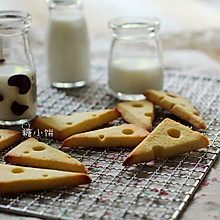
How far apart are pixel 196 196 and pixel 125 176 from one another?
0.49 feet

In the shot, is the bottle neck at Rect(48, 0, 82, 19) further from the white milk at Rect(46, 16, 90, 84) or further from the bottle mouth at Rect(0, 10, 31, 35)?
the bottle mouth at Rect(0, 10, 31, 35)

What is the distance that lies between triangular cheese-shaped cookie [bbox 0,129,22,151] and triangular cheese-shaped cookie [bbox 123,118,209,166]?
11.0 inches

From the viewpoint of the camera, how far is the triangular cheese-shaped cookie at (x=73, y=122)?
1.17 metres

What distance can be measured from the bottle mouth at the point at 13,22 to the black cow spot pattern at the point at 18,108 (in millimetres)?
178

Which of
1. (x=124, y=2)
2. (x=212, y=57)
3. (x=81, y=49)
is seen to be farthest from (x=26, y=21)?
(x=124, y=2)

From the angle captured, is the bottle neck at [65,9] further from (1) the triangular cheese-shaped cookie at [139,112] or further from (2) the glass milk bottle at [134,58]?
(1) the triangular cheese-shaped cookie at [139,112]

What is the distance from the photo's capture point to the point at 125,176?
1.00 meters

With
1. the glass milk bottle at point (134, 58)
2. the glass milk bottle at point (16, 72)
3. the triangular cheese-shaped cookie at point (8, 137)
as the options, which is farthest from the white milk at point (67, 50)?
the triangular cheese-shaped cookie at point (8, 137)

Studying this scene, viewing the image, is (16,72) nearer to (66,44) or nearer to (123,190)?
(66,44)

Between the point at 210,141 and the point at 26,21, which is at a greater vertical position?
the point at 26,21

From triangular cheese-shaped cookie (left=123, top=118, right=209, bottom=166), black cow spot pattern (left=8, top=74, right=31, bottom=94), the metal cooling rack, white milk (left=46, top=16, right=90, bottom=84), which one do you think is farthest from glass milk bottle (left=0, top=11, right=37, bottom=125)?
triangular cheese-shaped cookie (left=123, top=118, right=209, bottom=166)

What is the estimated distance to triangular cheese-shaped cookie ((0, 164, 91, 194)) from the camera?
Result: 36.3 inches

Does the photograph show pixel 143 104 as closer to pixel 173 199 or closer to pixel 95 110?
pixel 95 110

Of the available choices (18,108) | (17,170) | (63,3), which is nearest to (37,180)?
(17,170)
